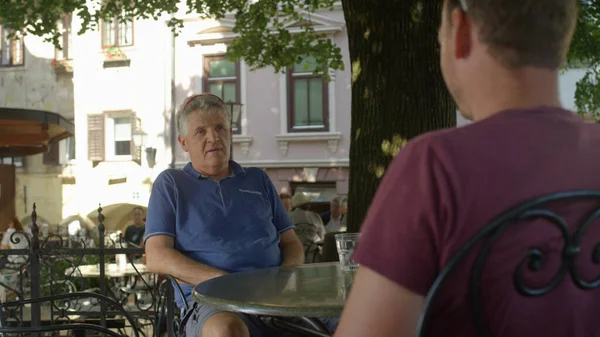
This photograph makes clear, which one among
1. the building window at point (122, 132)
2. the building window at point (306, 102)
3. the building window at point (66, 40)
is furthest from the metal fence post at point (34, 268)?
the building window at point (66, 40)

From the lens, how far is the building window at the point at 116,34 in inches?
898

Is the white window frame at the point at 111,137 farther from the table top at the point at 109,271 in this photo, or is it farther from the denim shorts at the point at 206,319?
the denim shorts at the point at 206,319

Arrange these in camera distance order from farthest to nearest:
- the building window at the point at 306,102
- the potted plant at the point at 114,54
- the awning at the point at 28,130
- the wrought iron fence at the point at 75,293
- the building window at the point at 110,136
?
the building window at the point at 110,136 → the potted plant at the point at 114,54 → the building window at the point at 306,102 → the awning at the point at 28,130 → the wrought iron fence at the point at 75,293

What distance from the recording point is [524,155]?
120 cm

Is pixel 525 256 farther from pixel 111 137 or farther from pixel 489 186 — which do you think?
pixel 111 137

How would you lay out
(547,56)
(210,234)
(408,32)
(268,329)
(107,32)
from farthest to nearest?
(107,32) → (408,32) → (210,234) → (268,329) → (547,56)

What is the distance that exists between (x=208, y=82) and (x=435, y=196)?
68.4 feet

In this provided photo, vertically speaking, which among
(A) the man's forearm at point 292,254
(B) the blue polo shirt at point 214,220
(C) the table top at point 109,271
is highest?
(B) the blue polo shirt at point 214,220

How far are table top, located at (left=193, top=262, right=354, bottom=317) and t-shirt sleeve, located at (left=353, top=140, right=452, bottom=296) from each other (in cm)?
104

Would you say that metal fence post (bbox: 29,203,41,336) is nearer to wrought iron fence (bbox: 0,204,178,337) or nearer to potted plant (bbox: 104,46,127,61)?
wrought iron fence (bbox: 0,204,178,337)

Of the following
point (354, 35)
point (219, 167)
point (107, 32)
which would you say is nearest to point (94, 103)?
point (107, 32)

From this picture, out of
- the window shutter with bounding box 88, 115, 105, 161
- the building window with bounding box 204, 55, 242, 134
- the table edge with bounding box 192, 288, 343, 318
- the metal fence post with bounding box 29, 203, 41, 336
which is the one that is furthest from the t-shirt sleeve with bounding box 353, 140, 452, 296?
the window shutter with bounding box 88, 115, 105, 161

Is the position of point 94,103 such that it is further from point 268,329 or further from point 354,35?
point 268,329

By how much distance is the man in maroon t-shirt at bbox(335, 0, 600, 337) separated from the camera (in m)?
1.17
